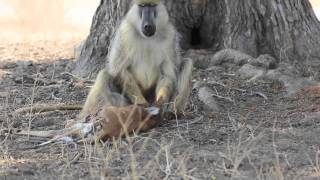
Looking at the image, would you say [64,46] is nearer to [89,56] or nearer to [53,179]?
[89,56]

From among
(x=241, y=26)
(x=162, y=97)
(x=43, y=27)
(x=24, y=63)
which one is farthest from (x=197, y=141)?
(x=43, y=27)

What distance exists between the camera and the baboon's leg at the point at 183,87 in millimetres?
6859

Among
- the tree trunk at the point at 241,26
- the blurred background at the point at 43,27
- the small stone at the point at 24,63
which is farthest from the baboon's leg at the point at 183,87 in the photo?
the blurred background at the point at 43,27

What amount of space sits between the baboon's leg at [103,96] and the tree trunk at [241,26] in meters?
1.56

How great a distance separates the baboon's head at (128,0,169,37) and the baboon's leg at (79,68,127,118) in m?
0.59

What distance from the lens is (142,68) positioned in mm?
7027

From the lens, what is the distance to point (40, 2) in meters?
17.0

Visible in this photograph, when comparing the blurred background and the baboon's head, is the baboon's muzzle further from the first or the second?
the blurred background

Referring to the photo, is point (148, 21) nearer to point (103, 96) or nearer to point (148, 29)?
point (148, 29)

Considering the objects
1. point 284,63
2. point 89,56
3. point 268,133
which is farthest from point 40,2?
point 268,133

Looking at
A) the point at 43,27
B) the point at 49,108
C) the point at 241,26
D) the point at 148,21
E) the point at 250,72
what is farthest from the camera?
the point at 43,27

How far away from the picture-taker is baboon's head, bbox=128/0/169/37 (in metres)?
6.77

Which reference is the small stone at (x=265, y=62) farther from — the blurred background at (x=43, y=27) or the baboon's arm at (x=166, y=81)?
the blurred background at (x=43, y=27)

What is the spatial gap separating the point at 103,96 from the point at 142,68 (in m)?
0.49
